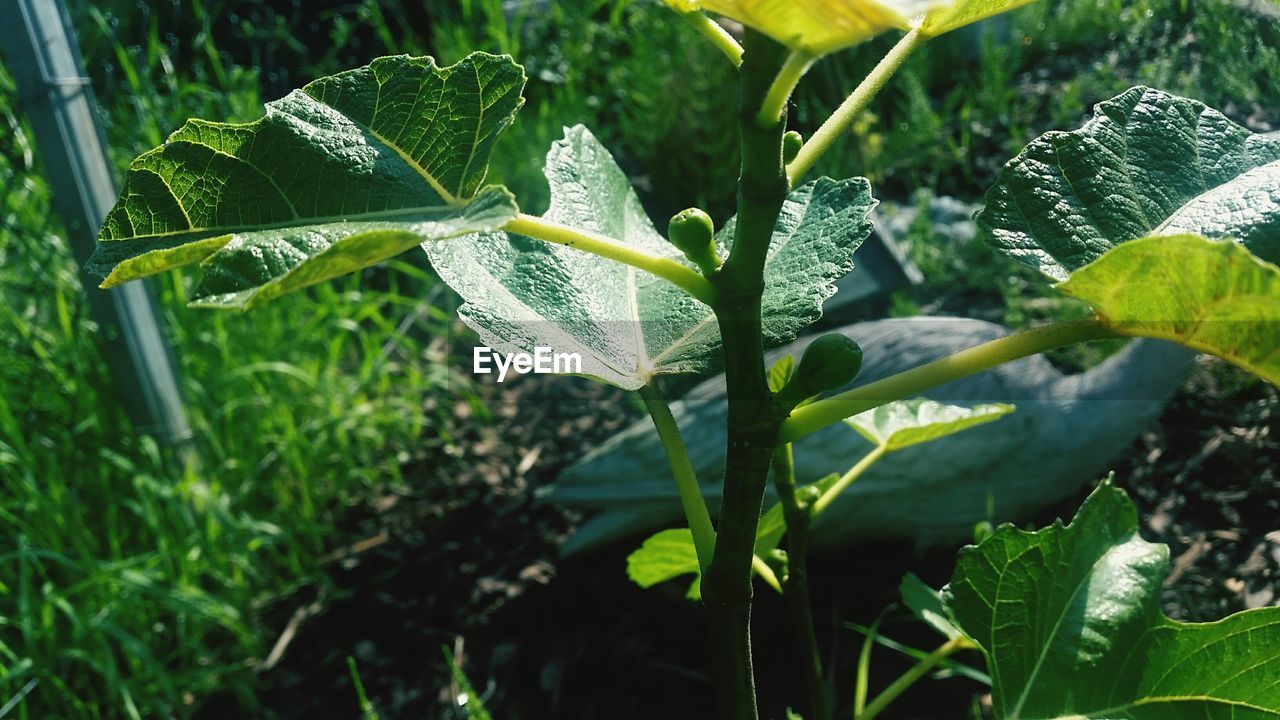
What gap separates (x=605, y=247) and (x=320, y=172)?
181 mm

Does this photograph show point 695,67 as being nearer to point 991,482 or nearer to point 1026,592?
point 991,482

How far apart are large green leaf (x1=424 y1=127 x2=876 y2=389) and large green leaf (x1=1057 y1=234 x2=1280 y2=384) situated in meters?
0.17

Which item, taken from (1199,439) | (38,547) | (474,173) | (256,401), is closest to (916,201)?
(1199,439)

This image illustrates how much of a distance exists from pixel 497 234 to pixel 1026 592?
16.8 inches

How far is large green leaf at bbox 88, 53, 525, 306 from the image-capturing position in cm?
48

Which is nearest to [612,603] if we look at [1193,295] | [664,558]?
[664,558]

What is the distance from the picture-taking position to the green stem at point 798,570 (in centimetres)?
69

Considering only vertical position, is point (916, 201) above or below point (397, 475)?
above

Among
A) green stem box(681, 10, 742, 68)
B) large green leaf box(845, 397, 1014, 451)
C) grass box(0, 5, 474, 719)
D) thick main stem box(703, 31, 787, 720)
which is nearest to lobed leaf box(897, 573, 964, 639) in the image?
large green leaf box(845, 397, 1014, 451)

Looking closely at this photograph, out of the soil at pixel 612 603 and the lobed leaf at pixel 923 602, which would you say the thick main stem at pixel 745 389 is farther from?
the soil at pixel 612 603

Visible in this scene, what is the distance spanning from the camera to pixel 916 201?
3219 millimetres

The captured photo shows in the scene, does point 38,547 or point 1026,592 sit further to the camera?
point 38,547

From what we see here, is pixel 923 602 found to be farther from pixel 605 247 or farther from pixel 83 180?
pixel 83 180

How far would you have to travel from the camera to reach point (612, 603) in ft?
6.86
